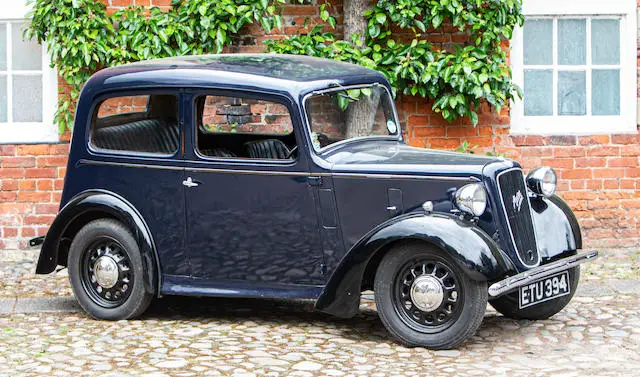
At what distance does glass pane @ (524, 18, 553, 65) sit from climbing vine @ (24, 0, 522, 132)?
14.2 inches

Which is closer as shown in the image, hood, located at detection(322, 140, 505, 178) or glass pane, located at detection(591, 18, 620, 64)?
hood, located at detection(322, 140, 505, 178)

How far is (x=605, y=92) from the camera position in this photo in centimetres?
1036

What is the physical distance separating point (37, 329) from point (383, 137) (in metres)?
2.44

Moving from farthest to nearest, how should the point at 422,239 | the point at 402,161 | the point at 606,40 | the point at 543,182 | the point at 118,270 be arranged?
the point at 606,40
the point at 118,270
the point at 543,182
the point at 402,161
the point at 422,239

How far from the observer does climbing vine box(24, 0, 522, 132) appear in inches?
390

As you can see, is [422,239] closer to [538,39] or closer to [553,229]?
[553,229]

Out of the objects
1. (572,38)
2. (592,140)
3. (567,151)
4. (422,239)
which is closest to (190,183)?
(422,239)

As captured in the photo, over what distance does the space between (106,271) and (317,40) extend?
3.34 m

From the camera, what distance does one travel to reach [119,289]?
24.5ft

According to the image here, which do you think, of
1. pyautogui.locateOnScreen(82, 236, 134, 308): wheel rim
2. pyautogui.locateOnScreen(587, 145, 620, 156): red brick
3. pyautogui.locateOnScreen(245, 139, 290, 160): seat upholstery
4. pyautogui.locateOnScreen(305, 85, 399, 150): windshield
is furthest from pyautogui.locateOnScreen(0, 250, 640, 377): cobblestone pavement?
pyautogui.locateOnScreen(587, 145, 620, 156): red brick

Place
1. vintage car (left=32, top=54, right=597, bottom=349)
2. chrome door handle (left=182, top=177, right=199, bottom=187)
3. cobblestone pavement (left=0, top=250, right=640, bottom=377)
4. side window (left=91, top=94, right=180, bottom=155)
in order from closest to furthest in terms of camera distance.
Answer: cobblestone pavement (left=0, top=250, right=640, bottom=377) < vintage car (left=32, top=54, right=597, bottom=349) < chrome door handle (left=182, top=177, right=199, bottom=187) < side window (left=91, top=94, right=180, bottom=155)

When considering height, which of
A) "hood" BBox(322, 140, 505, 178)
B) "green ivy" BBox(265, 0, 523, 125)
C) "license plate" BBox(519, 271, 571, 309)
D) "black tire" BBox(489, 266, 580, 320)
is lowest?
"black tire" BBox(489, 266, 580, 320)

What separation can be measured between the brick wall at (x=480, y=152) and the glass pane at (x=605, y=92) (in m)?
0.29

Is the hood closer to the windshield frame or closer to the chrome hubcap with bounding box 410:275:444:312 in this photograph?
the windshield frame
